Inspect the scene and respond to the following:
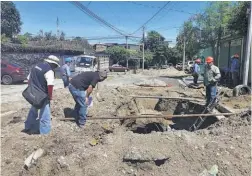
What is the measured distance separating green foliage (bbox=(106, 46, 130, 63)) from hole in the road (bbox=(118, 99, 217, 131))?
39.3 metres

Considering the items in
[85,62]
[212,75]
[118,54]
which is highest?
[118,54]

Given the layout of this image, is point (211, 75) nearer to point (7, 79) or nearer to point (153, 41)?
point (7, 79)

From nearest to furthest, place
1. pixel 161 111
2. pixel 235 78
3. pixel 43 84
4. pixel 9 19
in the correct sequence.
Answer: pixel 43 84 → pixel 161 111 → pixel 235 78 → pixel 9 19

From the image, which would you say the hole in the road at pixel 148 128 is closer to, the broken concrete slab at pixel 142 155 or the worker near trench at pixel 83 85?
the worker near trench at pixel 83 85

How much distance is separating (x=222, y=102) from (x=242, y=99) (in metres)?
0.73

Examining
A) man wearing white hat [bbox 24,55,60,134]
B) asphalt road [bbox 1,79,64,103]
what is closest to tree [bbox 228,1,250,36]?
asphalt road [bbox 1,79,64,103]

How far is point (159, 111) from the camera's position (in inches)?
482

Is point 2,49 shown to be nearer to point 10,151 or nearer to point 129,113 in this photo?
point 129,113

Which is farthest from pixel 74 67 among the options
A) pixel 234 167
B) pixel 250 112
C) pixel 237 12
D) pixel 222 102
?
pixel 234 167

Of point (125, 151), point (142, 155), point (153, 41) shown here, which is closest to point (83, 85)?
point (125, 151)

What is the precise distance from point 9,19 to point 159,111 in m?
29.5

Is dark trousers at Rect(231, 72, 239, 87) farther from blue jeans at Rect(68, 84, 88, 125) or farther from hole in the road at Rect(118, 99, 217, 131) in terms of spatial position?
blue jeans at Rect(68, 84, 88, 125)

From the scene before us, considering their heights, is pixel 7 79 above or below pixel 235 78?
below

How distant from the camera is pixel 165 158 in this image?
5.07 metres
